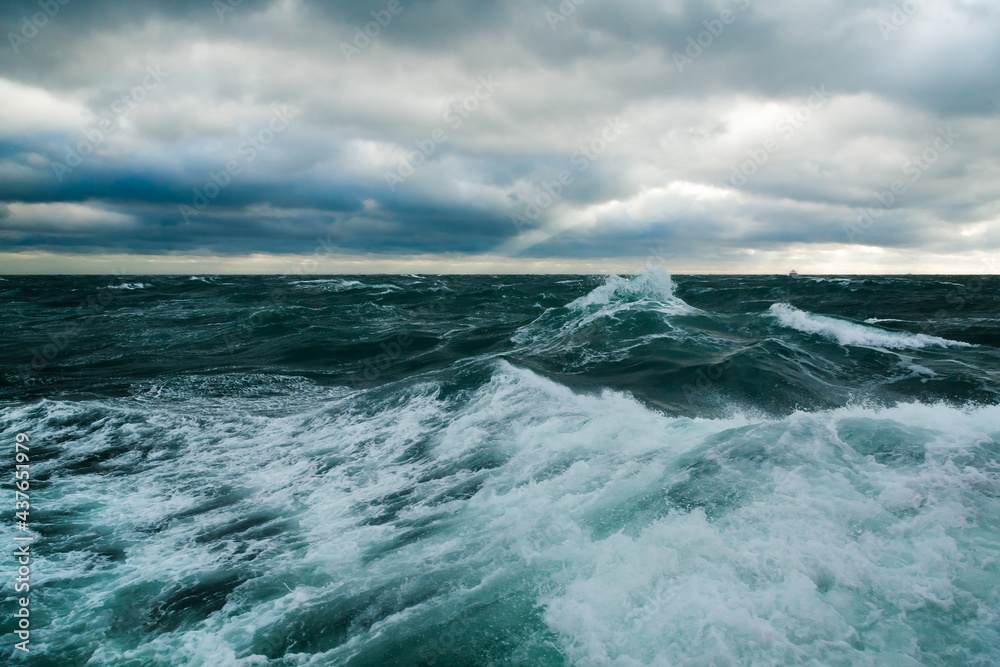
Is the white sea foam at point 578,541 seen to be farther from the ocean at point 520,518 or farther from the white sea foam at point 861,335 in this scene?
the white sea foam at point 861,335

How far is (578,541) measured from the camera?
15.4 feet

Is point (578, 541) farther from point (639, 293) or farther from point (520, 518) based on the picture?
point (639, 293)

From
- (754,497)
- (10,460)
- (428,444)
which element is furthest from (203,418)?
(754,497)

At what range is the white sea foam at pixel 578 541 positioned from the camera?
11.6 feet

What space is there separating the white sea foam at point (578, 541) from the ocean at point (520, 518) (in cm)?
3

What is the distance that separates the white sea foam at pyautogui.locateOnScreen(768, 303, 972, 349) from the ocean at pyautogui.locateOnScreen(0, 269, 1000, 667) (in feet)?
8.73

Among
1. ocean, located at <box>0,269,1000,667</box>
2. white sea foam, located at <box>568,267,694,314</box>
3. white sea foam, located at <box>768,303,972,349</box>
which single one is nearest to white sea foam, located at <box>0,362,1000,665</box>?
ocean, located at <box>0,269,1000,667</box>

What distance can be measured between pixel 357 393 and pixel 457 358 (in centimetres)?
424

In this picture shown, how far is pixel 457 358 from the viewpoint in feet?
50.5

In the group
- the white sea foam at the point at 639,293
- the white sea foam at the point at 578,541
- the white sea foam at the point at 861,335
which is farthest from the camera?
the white sea foam at the point at 639,293

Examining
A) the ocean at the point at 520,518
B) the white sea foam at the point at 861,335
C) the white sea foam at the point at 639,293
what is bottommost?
the ocean at the point at 520,518

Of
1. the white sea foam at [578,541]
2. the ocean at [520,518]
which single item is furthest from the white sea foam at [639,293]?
the white sea foam at [578,541]

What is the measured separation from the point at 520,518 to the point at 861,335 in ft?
49.8

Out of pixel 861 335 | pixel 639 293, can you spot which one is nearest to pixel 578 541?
pixel 861 335
